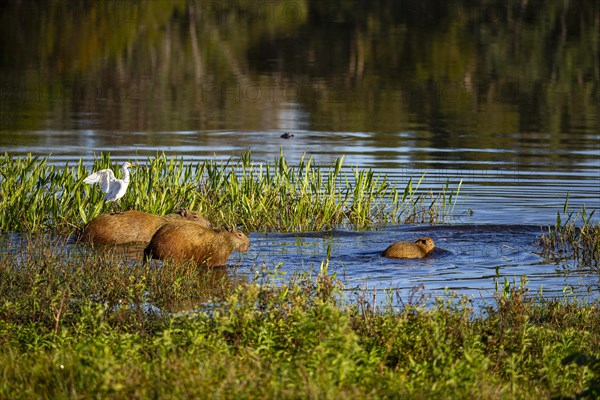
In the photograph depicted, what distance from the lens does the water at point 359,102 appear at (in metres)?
15.9

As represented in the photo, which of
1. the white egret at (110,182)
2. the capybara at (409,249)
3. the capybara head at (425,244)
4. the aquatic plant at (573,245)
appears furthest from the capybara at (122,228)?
the aquatic plant at (573,245)

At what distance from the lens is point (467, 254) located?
15.2 meters

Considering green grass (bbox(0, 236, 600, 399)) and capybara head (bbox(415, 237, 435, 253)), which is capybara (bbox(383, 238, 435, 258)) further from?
green grass (bbox(0, 236, 600, 399))

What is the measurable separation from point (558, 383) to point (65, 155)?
67.2 feet

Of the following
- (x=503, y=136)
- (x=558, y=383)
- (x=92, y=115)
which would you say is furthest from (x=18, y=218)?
(x=92, y=115)

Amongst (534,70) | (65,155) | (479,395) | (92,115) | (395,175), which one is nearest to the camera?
(479,395)

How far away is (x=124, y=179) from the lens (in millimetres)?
16109

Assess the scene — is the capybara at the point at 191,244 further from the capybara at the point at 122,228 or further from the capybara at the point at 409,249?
the capybara at the point at 409,249

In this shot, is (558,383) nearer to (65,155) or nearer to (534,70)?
(65,155)

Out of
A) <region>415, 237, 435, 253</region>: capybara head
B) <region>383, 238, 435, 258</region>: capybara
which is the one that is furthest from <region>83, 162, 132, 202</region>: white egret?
<region>415, 237, 435, 253</region>: capybara head

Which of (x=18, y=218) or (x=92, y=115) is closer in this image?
(x=18, y=218)

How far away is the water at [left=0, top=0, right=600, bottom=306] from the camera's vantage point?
15.9m

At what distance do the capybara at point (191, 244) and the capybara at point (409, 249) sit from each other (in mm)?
2090

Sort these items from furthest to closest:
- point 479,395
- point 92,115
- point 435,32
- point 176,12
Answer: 1. point 176,12
2. point 435,32
3. point 92,115
4. point 479,395
